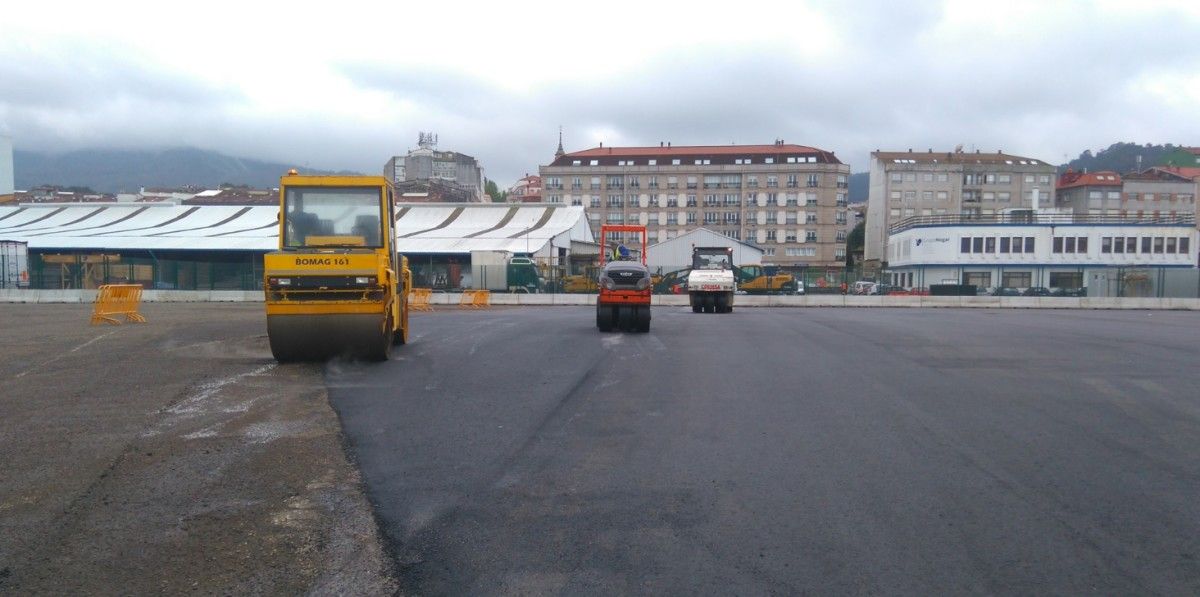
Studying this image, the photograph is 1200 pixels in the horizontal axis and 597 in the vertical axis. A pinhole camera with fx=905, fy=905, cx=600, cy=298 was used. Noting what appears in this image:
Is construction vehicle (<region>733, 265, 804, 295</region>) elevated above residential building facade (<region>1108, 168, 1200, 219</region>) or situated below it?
below

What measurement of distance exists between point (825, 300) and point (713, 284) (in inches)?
549

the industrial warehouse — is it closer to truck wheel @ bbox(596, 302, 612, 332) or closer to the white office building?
truck wheel @ bbox(596, 302, 612, 332)

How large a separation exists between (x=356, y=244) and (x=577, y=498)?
27.4 ft

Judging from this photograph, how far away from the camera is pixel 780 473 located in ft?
24.4

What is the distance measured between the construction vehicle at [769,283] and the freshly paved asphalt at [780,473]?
33.7 m

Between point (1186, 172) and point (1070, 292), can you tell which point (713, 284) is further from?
point (1186, 172)

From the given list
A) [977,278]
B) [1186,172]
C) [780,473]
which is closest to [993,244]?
[977,278]

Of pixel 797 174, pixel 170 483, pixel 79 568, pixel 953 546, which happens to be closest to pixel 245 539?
pixel 79 568

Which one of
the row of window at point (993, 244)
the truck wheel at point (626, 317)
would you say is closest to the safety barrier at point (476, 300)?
the truck wheel at point (626, 317)

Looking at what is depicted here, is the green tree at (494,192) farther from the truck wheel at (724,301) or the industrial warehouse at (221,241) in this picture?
the truck wheel at (724,301)

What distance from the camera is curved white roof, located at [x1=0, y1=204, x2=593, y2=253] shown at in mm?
55125

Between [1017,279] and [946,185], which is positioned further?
[946,185]

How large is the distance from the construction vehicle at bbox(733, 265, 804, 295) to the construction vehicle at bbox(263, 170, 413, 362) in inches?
1403

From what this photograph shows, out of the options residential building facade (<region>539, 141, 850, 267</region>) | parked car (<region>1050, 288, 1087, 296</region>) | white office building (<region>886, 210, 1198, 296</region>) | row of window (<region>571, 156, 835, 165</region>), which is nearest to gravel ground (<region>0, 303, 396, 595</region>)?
parked car (<region>1050, 288, 1087, 296</region>)
